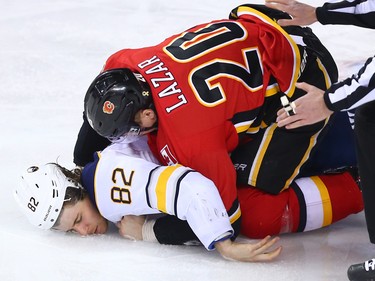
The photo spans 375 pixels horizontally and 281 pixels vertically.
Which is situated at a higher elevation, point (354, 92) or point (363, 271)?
point (354, 92)

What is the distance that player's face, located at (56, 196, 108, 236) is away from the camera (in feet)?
6.40

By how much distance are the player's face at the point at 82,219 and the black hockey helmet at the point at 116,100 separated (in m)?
0.20

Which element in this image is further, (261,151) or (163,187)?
(261,151)

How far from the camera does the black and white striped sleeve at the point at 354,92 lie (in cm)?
156

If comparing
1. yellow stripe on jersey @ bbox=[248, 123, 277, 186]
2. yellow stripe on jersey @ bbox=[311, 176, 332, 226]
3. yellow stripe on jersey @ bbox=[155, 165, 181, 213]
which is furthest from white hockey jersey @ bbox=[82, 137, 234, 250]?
yellow stripe on jersey @ bbox=[311, 176, 332, 226]

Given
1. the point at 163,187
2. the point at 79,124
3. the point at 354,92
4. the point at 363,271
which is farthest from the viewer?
the point at 79,124

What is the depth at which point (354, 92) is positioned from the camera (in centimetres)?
157

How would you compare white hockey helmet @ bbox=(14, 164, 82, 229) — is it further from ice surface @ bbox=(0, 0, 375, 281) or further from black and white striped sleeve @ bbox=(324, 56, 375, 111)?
black and white striped sleeve @ bbox=(324, 56, 375, 111)

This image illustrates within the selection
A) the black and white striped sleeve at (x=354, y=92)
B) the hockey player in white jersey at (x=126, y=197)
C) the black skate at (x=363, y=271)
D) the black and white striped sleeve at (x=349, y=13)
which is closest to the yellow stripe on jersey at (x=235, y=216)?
the hockey player in white jersey at (x=126, y=197)

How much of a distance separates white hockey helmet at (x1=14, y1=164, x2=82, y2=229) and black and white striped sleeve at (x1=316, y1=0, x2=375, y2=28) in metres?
0.75

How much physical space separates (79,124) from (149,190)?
91 centimetres

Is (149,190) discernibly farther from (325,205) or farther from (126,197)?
(325,205)

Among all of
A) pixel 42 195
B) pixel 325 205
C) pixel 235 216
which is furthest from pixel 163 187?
pixel 325 205

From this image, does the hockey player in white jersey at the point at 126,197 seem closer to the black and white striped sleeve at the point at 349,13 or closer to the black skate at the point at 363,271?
the black skate at the point at 363,271
